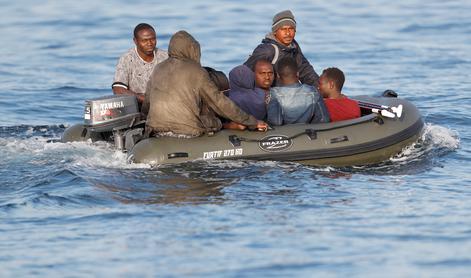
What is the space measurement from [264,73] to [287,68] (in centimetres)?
25

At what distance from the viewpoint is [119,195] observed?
10641 millimetres

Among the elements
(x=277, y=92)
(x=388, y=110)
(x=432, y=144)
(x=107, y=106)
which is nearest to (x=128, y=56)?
(x=107, y=106)

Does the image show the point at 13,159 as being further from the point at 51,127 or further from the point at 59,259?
the point at 59,259

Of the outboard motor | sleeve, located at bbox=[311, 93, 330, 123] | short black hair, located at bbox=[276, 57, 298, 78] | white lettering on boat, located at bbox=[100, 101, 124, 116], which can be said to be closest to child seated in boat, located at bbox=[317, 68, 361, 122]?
sleeve, located at bbox=[311, 93, 330, 123]

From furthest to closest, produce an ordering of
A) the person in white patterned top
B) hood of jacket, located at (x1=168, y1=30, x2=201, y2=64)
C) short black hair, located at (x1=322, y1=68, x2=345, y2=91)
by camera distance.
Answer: the person in white patterned top
short black hair, located at (x1=322, y1=68, x2=345, y2=91)
hood of jacket, located at (x1=168, y1=30, x2=201, y2=64)

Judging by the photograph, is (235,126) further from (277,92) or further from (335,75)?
(335,75)

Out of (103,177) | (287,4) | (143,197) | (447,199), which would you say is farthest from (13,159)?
(287,4)

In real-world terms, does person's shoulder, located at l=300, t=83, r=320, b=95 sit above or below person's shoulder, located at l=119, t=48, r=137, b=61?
below

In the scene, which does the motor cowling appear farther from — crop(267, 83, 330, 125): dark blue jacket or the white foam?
the white foam

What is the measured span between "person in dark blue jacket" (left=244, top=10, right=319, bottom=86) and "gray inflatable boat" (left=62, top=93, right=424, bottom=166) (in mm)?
854

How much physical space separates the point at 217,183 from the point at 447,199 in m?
2.07

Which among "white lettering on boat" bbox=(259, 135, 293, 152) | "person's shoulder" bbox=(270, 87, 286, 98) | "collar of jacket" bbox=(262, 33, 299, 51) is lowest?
"white lettering on boat" bbox=(259, 135, 293, 152)

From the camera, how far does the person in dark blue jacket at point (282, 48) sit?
40.4ft

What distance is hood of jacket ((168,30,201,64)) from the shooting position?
11.2m
